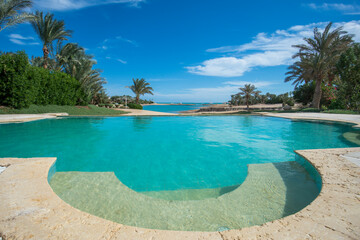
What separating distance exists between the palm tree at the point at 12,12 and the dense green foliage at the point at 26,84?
280cm

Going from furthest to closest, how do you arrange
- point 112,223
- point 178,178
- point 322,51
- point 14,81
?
point 322,51 < point 14,81 < point 178,178 < point 112,223

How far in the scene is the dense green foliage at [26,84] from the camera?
1238 centimetres

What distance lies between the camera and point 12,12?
13.8 meters

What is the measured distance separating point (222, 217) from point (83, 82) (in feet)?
74.4

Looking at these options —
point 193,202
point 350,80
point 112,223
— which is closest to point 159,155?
point 193,202

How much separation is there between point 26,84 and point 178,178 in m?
16.1

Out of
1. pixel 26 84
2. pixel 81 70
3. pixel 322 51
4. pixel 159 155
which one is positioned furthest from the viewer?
pixel 81 70

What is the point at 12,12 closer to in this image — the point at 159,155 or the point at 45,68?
the point at 45,68

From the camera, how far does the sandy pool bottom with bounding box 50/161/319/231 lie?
7.06 ft

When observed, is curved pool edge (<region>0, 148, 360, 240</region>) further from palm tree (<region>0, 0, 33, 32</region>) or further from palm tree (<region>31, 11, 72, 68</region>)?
palm tree (<region>31, 11, 72, 68</region>)

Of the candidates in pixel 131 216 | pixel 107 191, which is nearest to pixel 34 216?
pixel 131 216

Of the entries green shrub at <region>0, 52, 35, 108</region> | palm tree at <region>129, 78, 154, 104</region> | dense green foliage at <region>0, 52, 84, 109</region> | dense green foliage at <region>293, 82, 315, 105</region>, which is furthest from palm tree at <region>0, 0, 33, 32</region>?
dense green foliage at <region>293, 82, 315, 105</region>

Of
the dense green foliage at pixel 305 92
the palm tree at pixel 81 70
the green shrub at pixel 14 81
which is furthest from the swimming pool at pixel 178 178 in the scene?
the dense green foliage at pixel 305 92

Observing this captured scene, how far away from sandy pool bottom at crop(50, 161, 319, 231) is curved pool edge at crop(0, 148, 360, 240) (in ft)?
1.89
